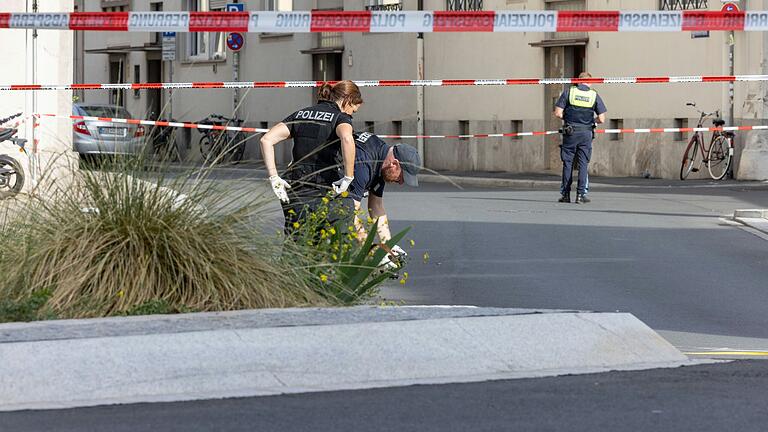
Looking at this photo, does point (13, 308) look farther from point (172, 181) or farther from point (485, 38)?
point (485, 38)

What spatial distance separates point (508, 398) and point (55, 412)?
1.84m

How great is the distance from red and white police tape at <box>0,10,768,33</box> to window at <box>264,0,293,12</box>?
24.5 metres

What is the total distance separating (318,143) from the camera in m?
11.2

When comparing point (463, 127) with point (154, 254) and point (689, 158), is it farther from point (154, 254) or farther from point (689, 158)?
point (154, 254)

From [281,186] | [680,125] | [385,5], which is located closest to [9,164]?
[281,186]

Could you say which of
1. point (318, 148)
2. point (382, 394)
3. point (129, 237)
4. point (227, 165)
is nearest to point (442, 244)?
point (318, 148)

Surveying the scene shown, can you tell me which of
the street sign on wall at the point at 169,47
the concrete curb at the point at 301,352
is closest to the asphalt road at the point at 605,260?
the concrete curb at the point at 301,352

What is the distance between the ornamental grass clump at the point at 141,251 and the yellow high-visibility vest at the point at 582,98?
12793 mm

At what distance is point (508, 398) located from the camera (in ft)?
22.8

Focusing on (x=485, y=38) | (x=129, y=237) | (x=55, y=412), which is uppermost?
(x=485, y=38)

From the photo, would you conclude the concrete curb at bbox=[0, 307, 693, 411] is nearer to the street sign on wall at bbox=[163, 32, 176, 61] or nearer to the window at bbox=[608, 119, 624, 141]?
the window at bbox=[608, 119, 624, 141]

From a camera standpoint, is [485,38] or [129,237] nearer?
[129,237]

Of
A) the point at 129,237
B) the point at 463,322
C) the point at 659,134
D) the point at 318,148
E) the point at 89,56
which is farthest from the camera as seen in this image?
the point at 89,56

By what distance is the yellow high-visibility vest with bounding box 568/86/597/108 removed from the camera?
21.5 metres
